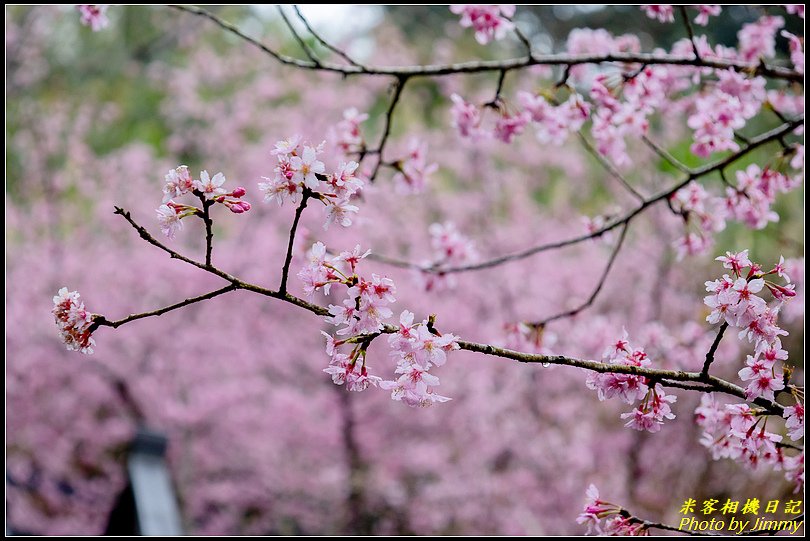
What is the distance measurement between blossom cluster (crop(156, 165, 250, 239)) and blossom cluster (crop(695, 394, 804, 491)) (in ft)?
3.10

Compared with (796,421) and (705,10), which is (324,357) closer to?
→ (705,10)

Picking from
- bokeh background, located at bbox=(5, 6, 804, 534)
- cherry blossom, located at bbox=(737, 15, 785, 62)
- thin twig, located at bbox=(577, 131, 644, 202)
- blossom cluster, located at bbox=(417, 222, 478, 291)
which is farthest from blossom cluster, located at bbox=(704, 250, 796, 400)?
bokeh background, located at bbox=(5, 6, 804, 534)

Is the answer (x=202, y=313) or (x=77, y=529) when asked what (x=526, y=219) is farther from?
(x=77, y=529)

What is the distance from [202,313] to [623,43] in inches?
169

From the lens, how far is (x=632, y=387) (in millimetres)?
1156

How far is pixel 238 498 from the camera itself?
5957mm

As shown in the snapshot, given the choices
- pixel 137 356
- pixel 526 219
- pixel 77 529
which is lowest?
pixel 77 529

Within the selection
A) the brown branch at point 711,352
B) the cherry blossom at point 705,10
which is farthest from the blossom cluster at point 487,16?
the brown branch at point 711,352

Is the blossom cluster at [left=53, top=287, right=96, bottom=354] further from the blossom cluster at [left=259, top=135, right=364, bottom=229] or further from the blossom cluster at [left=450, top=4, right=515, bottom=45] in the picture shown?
the blossom cluster at [left=450, top=4, right=515, bottom=45]

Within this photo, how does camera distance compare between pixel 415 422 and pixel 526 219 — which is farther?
pixel 526 219

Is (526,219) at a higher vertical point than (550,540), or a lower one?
higher

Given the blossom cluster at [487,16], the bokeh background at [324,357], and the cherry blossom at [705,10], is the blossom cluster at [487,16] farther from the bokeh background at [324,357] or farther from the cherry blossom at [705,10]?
the bokeh background at [324,357]

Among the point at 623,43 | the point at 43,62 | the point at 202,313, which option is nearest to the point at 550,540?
the point at 623,43

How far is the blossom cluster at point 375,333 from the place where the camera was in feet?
3.61
